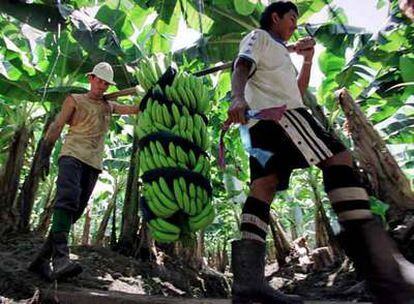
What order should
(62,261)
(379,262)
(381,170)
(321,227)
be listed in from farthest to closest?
(321,227), (381,170), (62,261), (379,262)

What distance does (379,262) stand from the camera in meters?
1.55

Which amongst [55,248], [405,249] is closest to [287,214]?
[405,249]

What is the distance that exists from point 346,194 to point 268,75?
0.70 m

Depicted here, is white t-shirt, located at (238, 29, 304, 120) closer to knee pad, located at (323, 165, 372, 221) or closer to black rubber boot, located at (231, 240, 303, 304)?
knee pad, located at (323, 165, 372, 221)

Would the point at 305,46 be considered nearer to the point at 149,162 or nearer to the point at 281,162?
the point at 281,162

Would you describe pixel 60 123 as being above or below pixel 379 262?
above

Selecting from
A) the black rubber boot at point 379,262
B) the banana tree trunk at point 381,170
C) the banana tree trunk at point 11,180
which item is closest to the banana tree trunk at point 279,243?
the banana tree trunk at point 381,170

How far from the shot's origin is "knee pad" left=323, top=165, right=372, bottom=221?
1733 millimetres

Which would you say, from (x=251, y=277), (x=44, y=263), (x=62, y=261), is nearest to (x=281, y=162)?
(x=251, y=277)

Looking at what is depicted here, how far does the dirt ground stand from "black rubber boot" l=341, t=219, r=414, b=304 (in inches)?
62.1

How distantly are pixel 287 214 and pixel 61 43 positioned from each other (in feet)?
35.3

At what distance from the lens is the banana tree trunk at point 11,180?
498cm

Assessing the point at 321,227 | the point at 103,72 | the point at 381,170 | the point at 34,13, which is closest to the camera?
the point at 103,72

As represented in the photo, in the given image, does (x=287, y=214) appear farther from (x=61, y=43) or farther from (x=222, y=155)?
(x=222, y=155)
